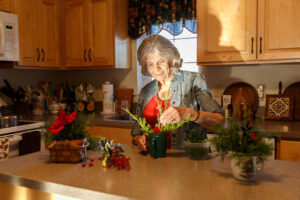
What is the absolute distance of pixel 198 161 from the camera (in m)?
1.28

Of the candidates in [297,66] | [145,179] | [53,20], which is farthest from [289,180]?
[53,20]

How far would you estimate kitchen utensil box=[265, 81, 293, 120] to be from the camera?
2539 millimetres

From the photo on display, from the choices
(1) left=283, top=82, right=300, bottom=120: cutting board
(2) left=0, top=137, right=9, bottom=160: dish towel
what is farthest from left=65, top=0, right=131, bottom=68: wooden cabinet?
(1) left=283, top=82, right=300, bottom=120: cutting board

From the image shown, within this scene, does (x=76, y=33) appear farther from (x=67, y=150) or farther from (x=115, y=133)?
(x=67, y=150)

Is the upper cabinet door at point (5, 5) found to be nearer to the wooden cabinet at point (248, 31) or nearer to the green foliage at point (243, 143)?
the wooden cabinet at point (248, 31)

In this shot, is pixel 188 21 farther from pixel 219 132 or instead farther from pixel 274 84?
pixel 219 132

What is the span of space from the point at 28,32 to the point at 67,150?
2199mm

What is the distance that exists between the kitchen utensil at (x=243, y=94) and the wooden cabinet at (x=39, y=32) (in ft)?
6.68

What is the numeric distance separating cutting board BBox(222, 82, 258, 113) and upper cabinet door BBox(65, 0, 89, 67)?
1648mm

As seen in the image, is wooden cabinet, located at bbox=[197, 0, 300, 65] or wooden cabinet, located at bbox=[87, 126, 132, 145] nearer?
wooden cabinet, located at bbox=[197, 0, 300, 65]

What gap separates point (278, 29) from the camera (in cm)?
232

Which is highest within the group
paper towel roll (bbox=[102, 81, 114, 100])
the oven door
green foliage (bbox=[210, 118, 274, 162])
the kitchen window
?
the kitchen window

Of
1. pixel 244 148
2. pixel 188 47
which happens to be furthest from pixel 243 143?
pixel 188 47

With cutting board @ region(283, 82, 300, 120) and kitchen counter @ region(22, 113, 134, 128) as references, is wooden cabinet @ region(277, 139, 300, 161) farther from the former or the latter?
kitchen counter @ region(22, 113, 134, 128)
